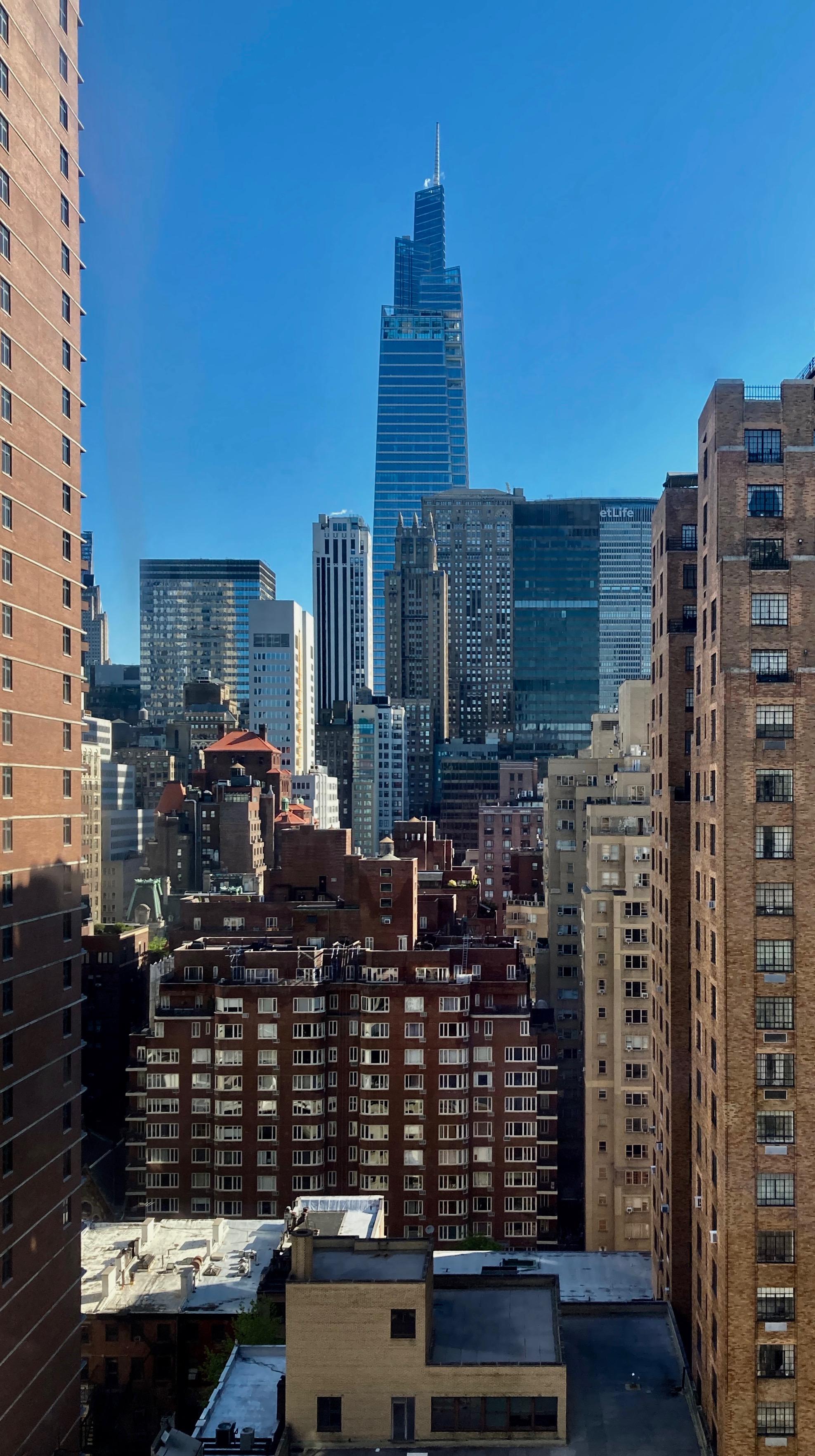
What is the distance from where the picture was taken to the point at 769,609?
43438 mm

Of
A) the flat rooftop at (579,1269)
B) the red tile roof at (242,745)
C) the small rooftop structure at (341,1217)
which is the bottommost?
the flat rooftop at (579,1269)

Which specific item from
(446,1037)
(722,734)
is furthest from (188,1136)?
(722,734)

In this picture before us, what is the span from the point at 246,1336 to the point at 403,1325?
14787 mm

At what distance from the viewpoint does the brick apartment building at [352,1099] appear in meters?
73.6

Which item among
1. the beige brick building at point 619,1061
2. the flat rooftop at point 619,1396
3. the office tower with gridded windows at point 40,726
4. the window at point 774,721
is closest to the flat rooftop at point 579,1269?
the flat rooftop at point 619,1396

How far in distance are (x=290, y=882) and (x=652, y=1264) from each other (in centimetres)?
4673

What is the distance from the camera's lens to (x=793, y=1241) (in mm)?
41344

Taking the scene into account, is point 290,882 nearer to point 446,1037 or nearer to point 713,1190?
point 446,1037

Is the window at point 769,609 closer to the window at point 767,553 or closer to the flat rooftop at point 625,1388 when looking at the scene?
the window at point 767,553

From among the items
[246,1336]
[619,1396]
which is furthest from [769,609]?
[246,1336]

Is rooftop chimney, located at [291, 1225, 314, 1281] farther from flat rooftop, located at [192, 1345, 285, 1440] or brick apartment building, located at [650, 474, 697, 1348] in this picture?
brick apartment building, located at [650, 474, 697, 1348]

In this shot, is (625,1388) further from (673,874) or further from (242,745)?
(242,745)

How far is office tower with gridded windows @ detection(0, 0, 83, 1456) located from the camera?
45344 millimetres

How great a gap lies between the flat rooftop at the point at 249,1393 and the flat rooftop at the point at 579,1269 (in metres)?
9.42
